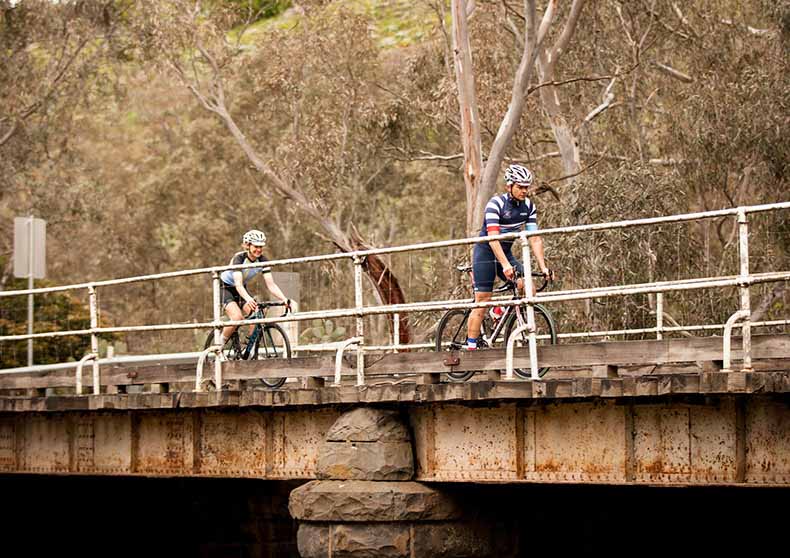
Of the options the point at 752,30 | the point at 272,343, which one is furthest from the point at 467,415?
the point at 752,30

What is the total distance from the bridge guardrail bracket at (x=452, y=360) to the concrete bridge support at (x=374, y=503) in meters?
0.73

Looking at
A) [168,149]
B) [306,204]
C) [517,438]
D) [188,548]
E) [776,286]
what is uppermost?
[168,149]

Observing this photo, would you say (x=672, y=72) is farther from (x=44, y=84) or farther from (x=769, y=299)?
(x=44, y=84)

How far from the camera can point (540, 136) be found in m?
37.7

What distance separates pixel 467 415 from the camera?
42.7 feet

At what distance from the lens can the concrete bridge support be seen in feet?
42.4

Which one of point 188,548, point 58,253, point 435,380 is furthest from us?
point 58,253

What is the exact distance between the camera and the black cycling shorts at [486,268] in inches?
533

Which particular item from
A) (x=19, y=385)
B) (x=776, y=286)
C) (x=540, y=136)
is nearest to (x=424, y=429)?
(x=19, y=385)

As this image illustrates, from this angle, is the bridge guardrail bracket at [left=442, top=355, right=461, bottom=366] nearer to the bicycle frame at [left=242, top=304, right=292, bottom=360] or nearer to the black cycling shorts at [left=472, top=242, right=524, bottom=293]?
the black cycling shorts at [left=472, top=242, right=524, bottom=293]

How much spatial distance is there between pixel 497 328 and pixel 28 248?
11689 mm

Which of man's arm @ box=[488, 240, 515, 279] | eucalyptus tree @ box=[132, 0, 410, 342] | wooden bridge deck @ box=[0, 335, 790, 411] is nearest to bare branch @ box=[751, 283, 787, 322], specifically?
eucalyptus tree @ box=[132, 0, 410, 342]

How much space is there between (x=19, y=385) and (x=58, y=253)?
33.0m

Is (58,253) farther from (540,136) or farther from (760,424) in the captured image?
(760,424)
